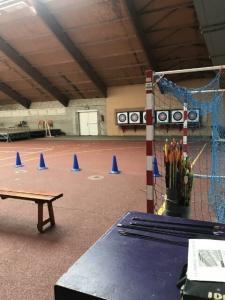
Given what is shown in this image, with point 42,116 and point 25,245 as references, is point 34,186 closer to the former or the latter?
point 25,245

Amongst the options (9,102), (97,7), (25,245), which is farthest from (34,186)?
(9,102)

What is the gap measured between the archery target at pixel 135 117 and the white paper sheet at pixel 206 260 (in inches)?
529

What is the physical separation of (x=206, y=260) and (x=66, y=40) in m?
10.7

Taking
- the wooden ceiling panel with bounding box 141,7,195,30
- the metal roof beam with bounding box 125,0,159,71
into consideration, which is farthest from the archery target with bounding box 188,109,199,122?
the wooden ceiling panel with bounding box 141,7,195,30

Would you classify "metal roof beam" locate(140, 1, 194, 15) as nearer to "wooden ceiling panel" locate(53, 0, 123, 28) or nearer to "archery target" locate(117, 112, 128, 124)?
"wooden ceiling panel" locate(53, 0, 123, 28)

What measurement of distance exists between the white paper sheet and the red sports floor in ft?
4.17

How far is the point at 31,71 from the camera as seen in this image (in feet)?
42.5

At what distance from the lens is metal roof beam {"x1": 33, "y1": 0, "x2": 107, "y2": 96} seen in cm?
886

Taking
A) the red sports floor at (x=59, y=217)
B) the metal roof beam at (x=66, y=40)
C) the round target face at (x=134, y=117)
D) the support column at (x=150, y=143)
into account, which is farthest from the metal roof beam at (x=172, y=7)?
the support column at (x=150, y=143)

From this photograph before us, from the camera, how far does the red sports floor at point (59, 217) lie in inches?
81.0

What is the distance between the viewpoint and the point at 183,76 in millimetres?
13023

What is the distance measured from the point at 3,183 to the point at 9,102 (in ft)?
46.3

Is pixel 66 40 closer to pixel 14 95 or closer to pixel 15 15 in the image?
pixel 15 15

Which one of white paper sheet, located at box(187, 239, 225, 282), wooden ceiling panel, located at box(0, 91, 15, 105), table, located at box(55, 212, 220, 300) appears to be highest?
wooden ceiling panel, located at box(0, 91, 15, 105)
